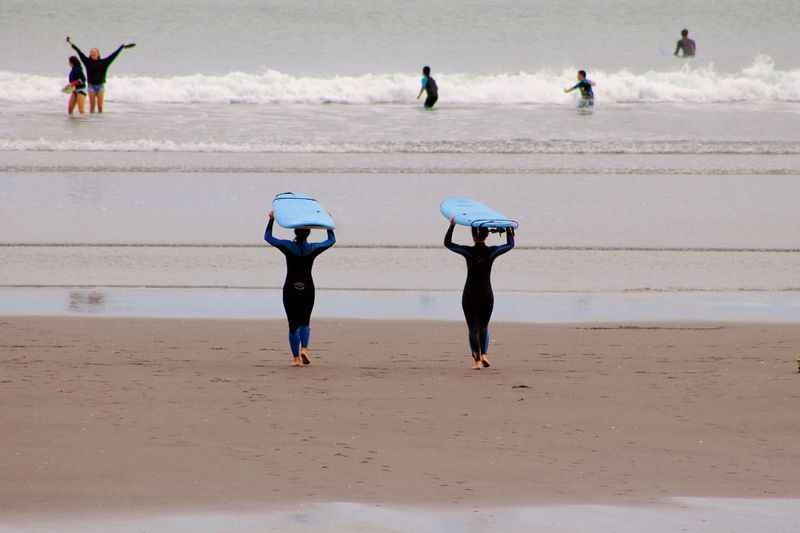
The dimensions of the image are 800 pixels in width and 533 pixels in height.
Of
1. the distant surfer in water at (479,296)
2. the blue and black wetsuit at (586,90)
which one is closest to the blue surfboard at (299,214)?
the distant surfer in water at (479,296)

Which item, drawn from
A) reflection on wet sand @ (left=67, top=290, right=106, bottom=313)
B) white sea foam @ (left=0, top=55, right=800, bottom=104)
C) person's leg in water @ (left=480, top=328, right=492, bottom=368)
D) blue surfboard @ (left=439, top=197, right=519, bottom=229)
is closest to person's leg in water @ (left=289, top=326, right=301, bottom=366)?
person's leg in water @ (left=480, top=328, right=492, bottom=368)

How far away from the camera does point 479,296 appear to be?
980cm

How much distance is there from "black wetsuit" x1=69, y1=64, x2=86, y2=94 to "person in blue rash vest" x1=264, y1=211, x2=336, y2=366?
19.8 metres

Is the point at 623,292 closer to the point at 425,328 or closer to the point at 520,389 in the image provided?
the point at 425,328

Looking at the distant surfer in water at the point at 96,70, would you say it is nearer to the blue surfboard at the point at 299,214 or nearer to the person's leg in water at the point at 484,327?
the blue surfboard at the point at 299,214

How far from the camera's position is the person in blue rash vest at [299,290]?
31.6ft

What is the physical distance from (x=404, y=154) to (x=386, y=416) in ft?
50.3

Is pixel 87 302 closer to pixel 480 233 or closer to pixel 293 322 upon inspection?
pixel 293 322

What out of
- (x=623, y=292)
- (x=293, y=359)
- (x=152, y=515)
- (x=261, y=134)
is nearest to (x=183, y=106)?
(x=261, y=134)

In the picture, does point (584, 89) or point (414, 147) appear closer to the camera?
point (414, 147)

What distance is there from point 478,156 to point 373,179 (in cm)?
357

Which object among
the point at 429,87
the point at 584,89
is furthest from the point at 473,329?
the point at 584,89

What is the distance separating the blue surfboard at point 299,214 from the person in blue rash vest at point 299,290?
9 centimetres

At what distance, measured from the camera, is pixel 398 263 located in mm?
14117
